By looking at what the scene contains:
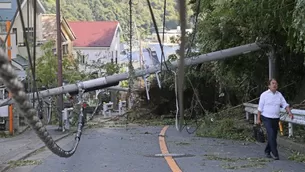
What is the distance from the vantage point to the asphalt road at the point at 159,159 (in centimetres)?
1035

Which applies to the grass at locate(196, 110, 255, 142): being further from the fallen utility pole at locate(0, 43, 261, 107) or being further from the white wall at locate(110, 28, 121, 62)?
the white wall at locate(110, 28, 121, 62)

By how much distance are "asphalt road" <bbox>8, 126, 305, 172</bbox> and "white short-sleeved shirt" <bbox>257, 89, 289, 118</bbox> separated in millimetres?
987

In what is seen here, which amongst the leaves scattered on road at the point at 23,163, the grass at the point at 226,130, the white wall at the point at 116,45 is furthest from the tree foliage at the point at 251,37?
the white wall at the point at 116,45

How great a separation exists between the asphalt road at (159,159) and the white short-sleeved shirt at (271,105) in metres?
0.99

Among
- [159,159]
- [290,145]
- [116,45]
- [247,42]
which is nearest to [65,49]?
[116,45]

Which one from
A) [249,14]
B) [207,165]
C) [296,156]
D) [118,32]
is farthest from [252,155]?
[118,32]

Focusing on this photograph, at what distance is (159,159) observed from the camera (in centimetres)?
1165

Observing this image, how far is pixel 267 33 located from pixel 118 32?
44057 mm

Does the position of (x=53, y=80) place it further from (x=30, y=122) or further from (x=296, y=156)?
(x=30, y=122)

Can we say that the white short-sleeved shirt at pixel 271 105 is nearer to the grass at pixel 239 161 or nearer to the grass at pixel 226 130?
the grass at pixel 239 161

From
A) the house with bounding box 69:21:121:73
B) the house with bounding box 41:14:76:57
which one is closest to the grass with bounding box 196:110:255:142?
the house with bounding box 41:14:76:57

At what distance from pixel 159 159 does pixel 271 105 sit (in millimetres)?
2725

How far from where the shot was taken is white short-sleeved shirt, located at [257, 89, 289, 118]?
11.6 m

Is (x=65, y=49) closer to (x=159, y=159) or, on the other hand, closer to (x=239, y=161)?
(x=159, y=159)
